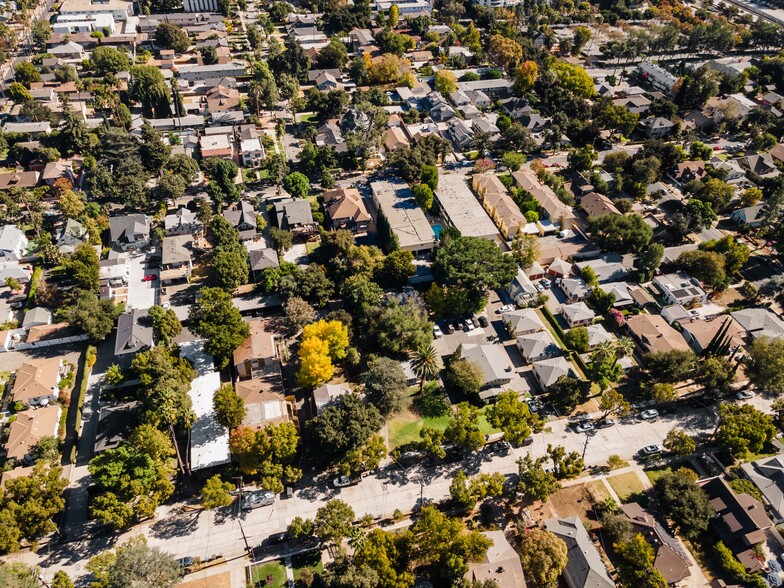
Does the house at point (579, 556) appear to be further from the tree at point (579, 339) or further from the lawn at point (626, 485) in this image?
the tree at point (579, 339)

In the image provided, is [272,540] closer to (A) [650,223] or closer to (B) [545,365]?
(B) [545,365]

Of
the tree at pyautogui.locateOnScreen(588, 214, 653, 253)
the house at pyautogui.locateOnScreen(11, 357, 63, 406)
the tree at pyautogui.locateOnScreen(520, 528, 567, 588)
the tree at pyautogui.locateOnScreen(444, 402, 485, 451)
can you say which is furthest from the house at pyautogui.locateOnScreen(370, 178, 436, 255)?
the house at pyautogui.locateOnScreen(11, 357, 63, 406)

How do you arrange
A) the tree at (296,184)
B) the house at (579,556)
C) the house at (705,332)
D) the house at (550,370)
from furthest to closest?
the tree at (296,184)
the house at (705,332)
the house at (550,370)
the house at (579,556)

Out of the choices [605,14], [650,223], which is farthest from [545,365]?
[605,14]

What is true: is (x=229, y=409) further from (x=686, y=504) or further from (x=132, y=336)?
(x=686, y=504)

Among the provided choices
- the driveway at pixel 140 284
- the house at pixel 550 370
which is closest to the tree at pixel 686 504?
the house at pixel 550 370

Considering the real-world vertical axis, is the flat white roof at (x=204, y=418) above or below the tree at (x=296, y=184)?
below
